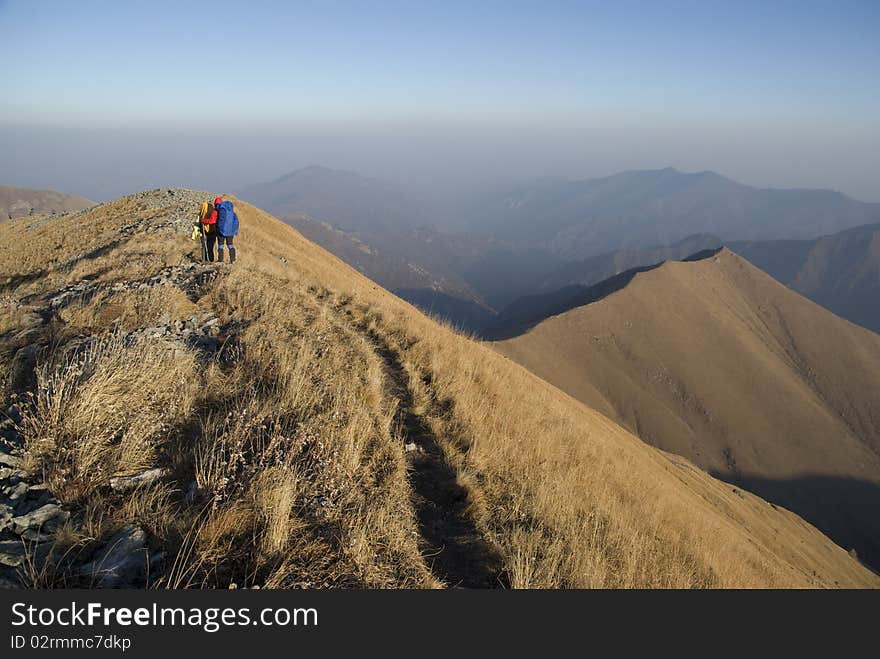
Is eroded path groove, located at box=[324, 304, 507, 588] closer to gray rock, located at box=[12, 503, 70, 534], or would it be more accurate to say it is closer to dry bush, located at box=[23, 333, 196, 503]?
dry bush, located at box=[23, 333, 196, 503]

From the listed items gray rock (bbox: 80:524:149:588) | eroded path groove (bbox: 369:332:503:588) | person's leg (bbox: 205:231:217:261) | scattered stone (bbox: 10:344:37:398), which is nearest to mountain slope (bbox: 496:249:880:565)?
person's leg (bbox: 205:231:217:261)

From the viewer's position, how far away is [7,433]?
3.28 meters

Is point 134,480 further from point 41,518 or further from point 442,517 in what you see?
point 442,517

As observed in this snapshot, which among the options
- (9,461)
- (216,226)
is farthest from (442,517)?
(216,226)

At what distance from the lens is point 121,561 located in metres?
2.34

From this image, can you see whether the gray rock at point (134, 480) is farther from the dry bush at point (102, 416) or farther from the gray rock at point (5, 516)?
the gray rock at point (5, 516)

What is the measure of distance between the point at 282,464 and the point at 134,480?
95cm

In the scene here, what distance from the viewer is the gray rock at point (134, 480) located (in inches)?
114

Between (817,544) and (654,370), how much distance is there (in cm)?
4673

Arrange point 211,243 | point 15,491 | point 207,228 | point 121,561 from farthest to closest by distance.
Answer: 1. point 211,243
2. point 207,228
3. point 15,491
4. point 121,561

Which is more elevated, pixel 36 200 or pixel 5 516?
pixel 36 200

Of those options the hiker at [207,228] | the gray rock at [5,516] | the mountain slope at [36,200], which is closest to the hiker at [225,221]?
the hiker at [207,228]

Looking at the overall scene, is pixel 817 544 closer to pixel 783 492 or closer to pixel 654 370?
pixel 783 492

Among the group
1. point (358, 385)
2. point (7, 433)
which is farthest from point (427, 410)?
point (7, 433)
